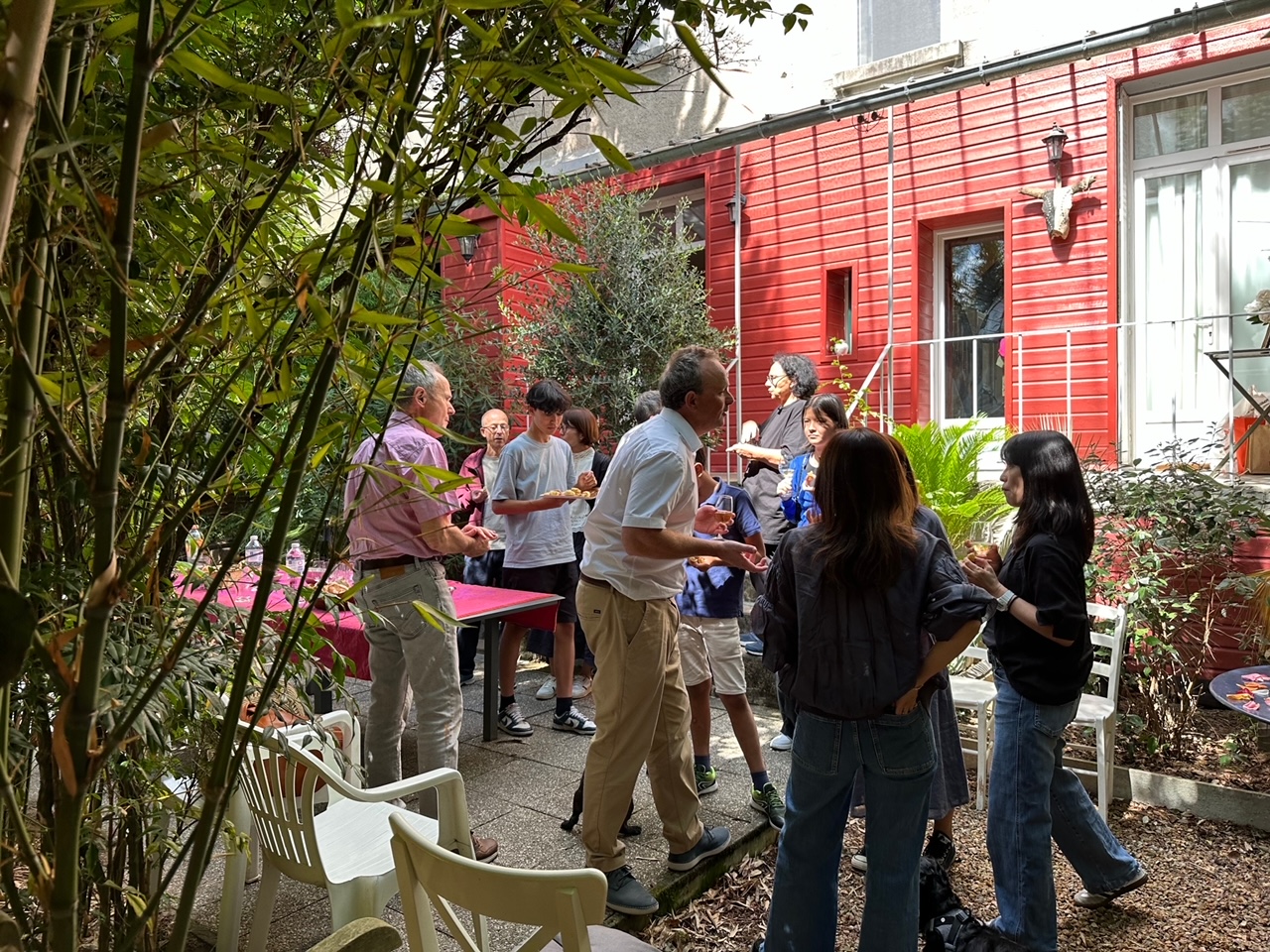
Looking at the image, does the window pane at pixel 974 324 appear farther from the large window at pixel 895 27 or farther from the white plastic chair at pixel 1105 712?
the white plastic chair at pixel 1105 712

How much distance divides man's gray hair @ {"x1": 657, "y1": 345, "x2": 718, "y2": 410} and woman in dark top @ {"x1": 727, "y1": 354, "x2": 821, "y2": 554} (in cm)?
217

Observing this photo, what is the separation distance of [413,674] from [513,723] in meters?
1.69

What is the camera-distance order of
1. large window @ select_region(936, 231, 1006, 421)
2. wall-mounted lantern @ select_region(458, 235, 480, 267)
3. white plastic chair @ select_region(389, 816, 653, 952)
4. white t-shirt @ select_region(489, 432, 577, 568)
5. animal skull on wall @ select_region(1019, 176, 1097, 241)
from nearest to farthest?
white plastic chair @ select_region(389, 816, 653, 952) < white t-shirt @ select_region(489, 432, 577, 568) < animal skull on wall @ select_region(1019, 176, 1097, 241) < large window @ select_region(936, 231, 1006, 421) < wall-mounted lantern @ select_region(458, 235, 480, 267)

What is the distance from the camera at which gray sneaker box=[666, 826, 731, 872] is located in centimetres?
343

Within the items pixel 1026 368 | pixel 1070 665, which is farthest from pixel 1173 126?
pixel 1070 665

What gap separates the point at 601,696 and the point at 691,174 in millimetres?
8119

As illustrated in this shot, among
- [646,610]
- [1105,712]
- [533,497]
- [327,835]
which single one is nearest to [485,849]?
[327,835]

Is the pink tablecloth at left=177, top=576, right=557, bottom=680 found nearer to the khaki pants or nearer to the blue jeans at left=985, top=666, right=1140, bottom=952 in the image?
the khaki pants

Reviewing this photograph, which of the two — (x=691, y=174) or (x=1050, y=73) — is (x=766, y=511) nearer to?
(x=1050, y=73)

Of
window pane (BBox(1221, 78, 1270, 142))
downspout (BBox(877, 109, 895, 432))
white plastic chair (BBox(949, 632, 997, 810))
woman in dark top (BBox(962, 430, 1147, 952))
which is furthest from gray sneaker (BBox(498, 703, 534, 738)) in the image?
window pane (BBox(1221, 78, 1270, 142))

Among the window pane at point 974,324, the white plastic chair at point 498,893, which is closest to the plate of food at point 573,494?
the white plastic chair at point 498,893

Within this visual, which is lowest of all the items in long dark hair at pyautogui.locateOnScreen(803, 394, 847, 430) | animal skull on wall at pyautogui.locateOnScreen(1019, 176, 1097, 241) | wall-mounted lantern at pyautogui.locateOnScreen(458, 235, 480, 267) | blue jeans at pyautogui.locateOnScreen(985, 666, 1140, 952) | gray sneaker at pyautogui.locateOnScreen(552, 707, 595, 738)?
gray sneaker at pyautogui.locateOnScreen(552, 707, 595, 738)

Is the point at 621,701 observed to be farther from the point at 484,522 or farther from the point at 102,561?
the point at 484,522

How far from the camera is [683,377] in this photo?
10.8 ft
